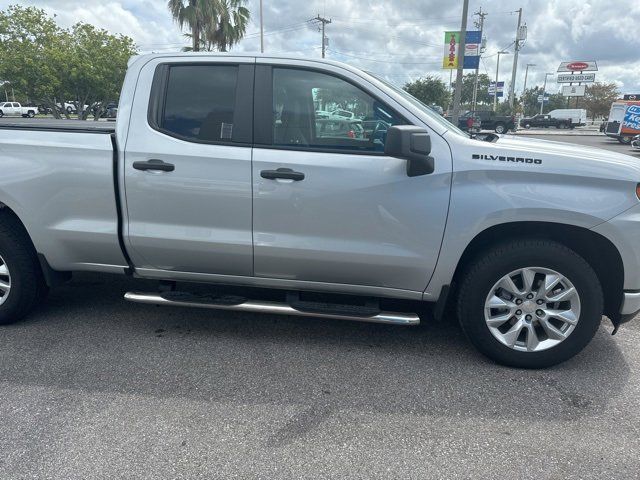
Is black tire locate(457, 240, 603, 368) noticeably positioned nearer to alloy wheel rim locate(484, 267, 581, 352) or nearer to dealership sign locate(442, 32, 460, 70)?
alloy wheel rim locate(484, 267, 581, 352)

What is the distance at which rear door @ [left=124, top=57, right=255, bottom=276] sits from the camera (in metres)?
3.17

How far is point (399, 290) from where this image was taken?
3.26 m

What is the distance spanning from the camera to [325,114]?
3.21 metres

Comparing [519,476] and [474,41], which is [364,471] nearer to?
[519,476]

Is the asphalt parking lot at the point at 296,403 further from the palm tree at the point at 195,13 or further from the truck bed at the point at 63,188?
the palm tree at the point at 195,13

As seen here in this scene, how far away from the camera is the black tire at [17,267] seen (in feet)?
11.6

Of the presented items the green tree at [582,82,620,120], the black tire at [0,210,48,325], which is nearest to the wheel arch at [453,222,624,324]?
the black tire at [0,210,48,325]

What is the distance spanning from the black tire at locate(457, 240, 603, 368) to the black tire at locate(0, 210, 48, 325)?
307 centimetres

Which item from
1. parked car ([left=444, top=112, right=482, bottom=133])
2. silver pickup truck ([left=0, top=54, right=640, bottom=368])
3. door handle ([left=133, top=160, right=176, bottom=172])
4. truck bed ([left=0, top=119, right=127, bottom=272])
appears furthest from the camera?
parked car ([left=444, top=112, right=482, bottom=133])

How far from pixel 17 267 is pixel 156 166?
137 centimetres

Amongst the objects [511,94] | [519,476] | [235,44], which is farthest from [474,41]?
[519,476]

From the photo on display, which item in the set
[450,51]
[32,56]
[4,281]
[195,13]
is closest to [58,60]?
[32,56]

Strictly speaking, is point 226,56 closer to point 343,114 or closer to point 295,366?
point 343,114

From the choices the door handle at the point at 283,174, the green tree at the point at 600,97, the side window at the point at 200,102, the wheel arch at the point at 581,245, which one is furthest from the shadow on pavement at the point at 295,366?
the green tree at the point at 600,97
